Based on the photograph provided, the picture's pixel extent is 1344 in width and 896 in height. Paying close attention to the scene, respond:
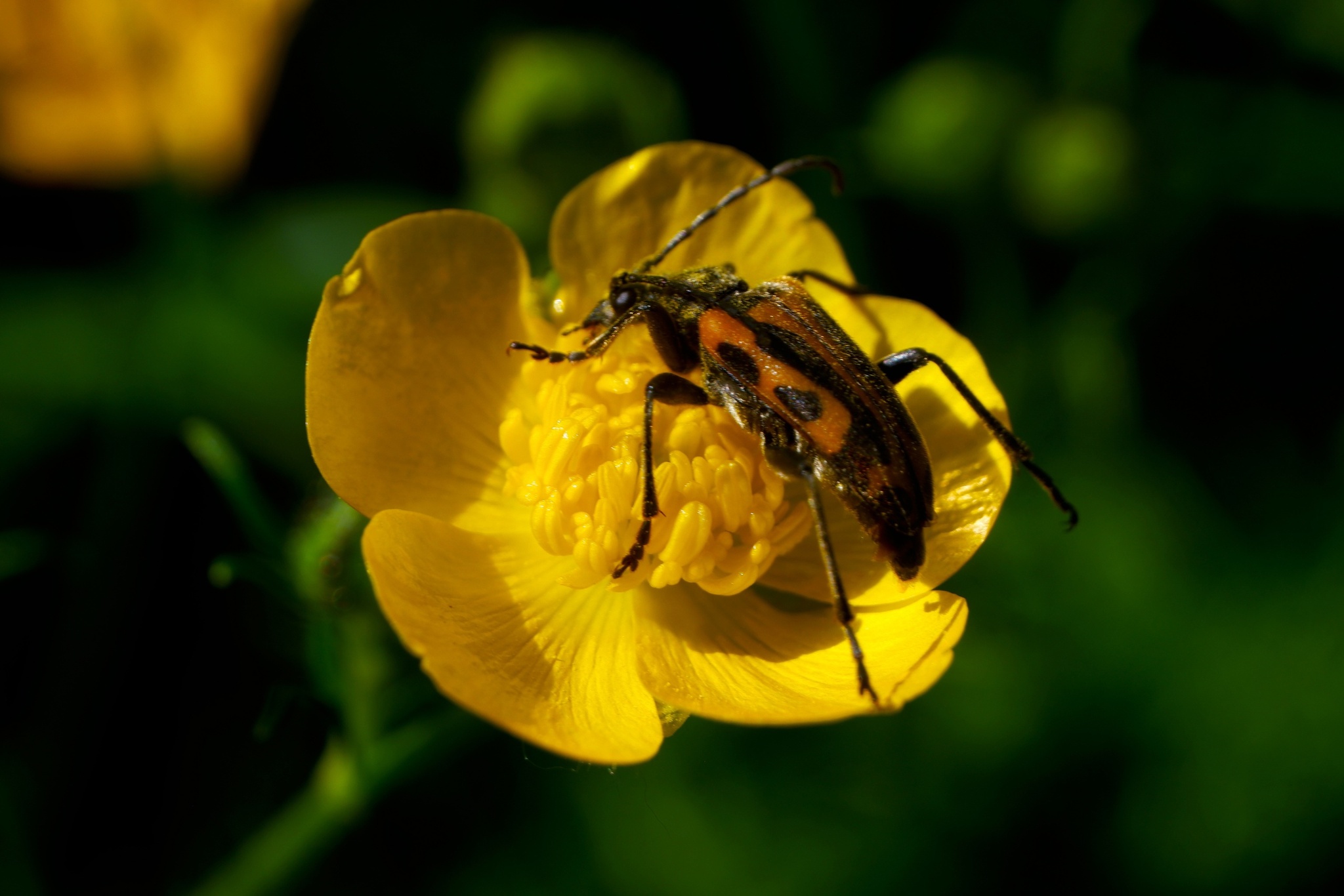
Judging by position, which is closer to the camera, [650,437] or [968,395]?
[650,437]

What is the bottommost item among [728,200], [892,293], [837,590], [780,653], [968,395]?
[892,293]

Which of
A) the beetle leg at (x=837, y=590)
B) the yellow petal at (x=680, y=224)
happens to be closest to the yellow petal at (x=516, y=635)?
the beetle leg at (x=837, y=590)

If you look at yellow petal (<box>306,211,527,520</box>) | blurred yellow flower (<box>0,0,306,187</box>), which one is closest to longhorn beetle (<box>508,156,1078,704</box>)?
yellow petal (<box>306,211,527,520</box>)

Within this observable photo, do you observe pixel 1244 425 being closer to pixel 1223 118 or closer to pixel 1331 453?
pixel 1331 453

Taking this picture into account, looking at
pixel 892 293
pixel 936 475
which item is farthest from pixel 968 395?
pixel 892 293

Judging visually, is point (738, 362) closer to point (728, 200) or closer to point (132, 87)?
point (728, 200)

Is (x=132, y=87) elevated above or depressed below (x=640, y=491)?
above

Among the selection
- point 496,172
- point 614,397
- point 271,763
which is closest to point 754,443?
point 614,397
